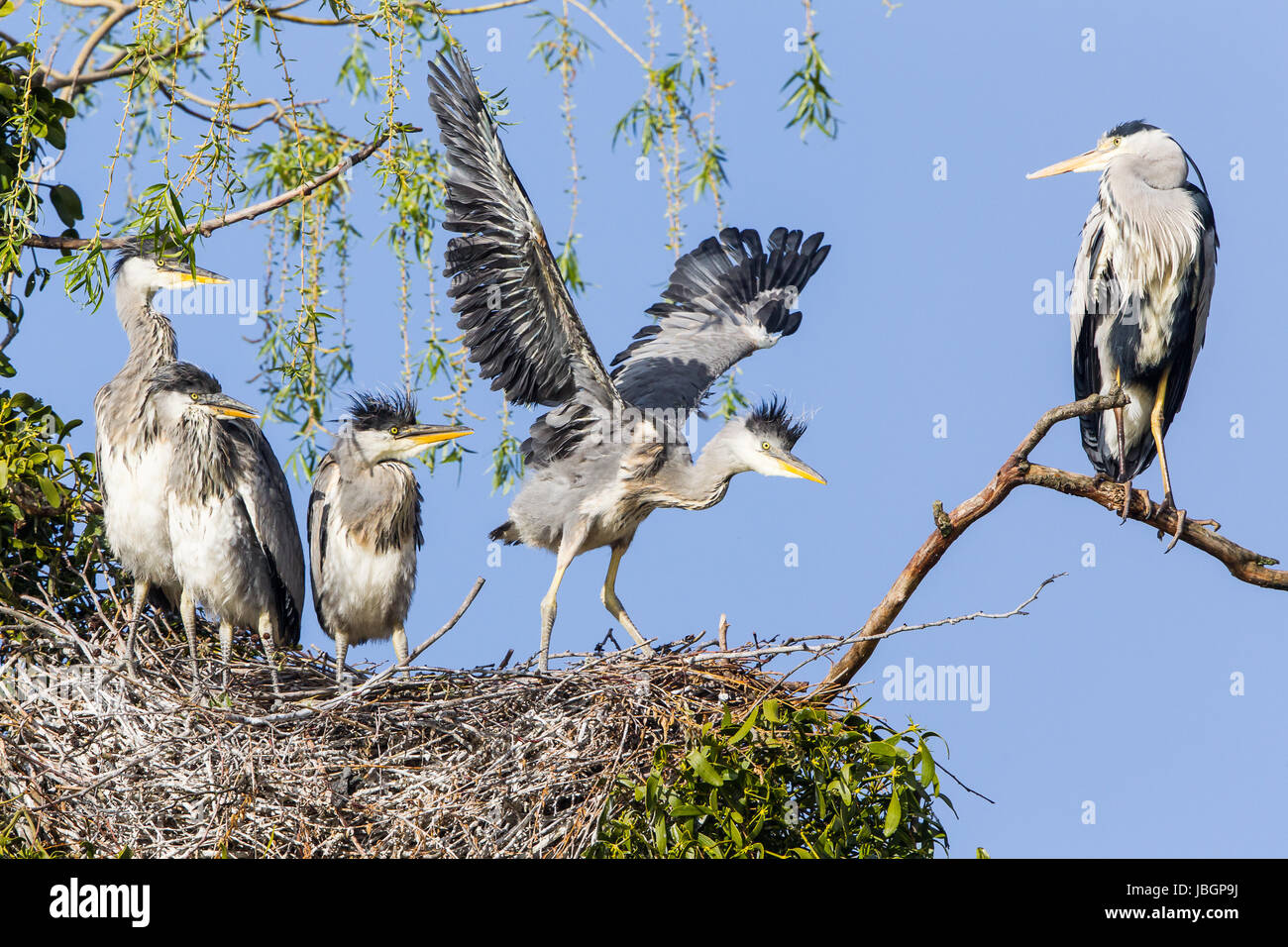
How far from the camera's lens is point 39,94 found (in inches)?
172

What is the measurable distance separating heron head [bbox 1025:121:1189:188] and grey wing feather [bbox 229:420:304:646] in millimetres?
3038

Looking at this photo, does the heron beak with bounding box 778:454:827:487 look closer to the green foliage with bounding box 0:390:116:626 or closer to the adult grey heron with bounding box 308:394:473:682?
the adult grey heron with bounding box 308:394:473:682

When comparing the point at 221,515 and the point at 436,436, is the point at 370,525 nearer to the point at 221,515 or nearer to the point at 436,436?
the point at 436,436

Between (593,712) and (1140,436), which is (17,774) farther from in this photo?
(1140,436)

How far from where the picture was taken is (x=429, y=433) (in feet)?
15.6

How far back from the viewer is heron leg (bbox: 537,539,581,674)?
14.9ft

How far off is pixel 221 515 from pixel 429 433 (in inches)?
Result: 27.2

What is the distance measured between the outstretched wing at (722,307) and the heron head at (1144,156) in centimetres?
112

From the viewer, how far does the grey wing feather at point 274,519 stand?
187 inches

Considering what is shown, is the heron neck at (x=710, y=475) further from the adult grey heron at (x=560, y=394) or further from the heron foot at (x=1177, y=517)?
the heron foot at (x=1177, y=517)
